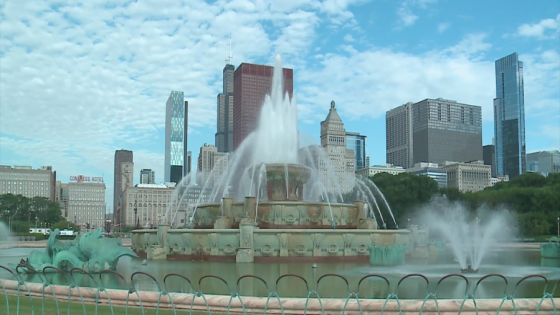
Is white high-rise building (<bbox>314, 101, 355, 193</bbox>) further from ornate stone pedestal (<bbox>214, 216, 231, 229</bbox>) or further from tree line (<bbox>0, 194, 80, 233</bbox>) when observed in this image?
ornate stone pedestal (<bbox>214, 216, 231, 229</bbox>)

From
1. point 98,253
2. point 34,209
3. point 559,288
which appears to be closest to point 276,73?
point 98,253

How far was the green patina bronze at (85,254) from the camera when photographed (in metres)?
16.2

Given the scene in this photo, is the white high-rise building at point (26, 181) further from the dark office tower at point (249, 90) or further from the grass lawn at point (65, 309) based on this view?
the grass lawn at point (65, 309)

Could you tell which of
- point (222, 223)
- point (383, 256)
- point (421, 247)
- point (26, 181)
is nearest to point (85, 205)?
point (26, 181)

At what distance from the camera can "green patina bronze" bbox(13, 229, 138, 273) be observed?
16.2 m

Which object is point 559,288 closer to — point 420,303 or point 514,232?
point 420,303

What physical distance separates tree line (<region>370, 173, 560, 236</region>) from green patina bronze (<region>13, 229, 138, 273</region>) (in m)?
48.0

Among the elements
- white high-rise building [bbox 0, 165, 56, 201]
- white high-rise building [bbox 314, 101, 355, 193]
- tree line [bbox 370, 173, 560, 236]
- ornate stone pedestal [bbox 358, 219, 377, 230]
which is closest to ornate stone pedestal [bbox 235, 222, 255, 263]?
ornate stone pedestal [bbox 358, 219, 377, 230]

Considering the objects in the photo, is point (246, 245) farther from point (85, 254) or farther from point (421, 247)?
point (421, 247)

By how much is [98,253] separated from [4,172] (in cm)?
16655

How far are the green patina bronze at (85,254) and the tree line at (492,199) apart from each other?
47988mm

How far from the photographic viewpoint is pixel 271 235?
20.6 metres

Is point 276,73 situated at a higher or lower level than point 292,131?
higher

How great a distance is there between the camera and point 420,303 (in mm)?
8781
